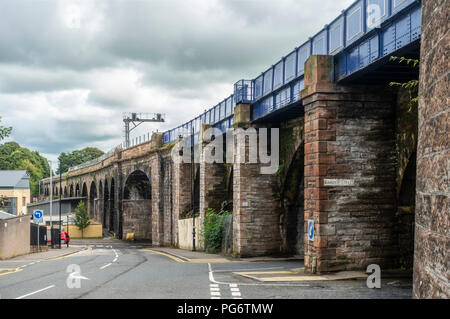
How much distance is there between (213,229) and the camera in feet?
102

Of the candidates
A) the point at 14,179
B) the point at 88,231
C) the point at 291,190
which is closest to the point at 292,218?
the point at 291,190

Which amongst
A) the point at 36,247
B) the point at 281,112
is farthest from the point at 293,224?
the point at 36,247

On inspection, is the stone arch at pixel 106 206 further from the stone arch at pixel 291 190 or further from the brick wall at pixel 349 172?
the brick wall at pixel 349 172

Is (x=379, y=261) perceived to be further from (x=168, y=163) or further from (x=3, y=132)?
(x=168, y=163)

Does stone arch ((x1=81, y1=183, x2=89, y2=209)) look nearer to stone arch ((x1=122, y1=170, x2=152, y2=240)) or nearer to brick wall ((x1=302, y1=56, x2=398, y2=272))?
stone arch ((x1=122, y1=170, x2=152, y2=240))

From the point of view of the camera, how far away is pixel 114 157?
60250 mm

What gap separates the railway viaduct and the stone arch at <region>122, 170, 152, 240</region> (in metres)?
22.6

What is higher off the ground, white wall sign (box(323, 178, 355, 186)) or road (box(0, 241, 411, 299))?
white wall sign (box(323, 178, 355, 186))

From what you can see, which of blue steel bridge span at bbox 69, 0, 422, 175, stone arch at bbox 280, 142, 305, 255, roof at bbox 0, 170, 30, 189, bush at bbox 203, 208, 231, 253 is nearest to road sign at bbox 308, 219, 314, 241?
blue steel bridge span at bbox 69, 0, 422, 175

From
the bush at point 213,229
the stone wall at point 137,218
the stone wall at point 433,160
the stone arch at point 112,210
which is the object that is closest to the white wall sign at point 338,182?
the stone wall at point 433,160

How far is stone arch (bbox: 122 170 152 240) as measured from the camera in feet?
183
